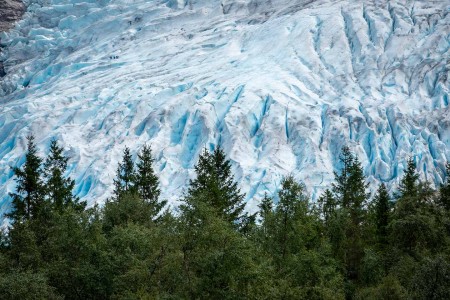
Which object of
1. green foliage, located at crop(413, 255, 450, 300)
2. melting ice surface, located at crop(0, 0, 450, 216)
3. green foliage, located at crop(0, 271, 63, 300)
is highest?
melting ice surface, located at crop(0, 0, 450, 216)

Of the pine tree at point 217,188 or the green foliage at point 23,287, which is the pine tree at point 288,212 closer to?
the pine tree at point 217,188

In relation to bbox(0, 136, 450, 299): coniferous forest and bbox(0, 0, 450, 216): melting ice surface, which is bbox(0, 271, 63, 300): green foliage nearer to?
bbox(0, 136, 450, 299): coniferous forest

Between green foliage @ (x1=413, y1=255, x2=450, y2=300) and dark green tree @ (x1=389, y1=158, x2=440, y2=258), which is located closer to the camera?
green foliage @ (x1=413, y1=255, x2=450, y2=300)

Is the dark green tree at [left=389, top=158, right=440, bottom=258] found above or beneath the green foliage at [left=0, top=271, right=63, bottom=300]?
above

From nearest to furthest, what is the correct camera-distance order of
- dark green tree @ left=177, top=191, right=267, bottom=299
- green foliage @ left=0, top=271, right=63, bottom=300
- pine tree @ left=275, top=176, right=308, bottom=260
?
dark green tree @ left=177, top=191, right=267, bottom=299 < green foliage @ left=0, top=271, right=63, bottom=300 < pine tree @ left=275, top=176, right=308, bottom=260

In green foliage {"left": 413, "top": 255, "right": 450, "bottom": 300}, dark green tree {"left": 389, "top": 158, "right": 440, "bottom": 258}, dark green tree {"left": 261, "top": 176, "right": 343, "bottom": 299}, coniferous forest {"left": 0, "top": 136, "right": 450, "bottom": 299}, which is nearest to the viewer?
green foliage {"left": 413, "top": 255, "right": 450, "bottom": 300}

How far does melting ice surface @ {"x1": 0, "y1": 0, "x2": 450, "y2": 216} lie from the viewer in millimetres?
49844

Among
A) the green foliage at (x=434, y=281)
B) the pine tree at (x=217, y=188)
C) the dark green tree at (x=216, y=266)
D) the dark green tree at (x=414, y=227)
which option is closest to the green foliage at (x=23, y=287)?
the dark green tree at (x=216, y=266)

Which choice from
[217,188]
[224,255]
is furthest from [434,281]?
[217,188]

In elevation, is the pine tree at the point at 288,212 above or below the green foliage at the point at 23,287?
Answer: above

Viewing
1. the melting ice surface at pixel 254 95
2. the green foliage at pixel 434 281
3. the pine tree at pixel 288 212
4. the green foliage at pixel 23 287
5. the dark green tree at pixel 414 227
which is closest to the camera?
the green foliage at pixel 434 281

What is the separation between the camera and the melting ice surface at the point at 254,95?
49.8 m

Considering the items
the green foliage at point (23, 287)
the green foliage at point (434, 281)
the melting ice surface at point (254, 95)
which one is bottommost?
the green foliage at point (23, 287)

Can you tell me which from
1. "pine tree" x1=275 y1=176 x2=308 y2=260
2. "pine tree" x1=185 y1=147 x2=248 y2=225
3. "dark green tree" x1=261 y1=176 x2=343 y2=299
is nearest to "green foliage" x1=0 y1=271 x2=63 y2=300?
"dark green tree" x1=261 y1=176 x2=343 y2=299
